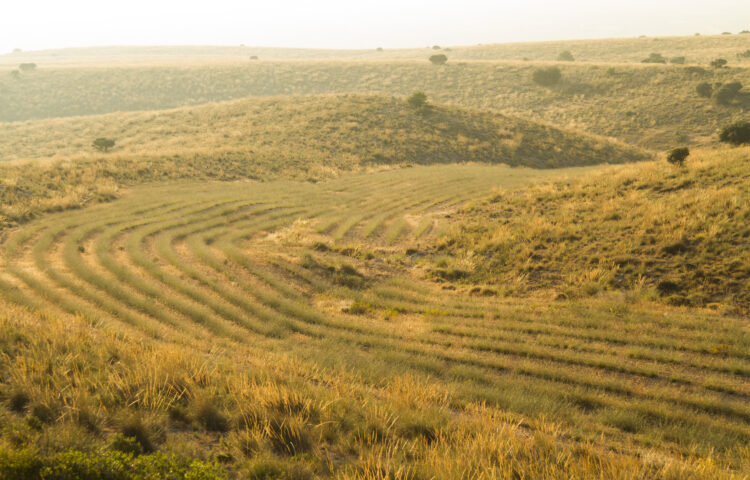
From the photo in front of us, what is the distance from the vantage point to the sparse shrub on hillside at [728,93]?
48.1 meters

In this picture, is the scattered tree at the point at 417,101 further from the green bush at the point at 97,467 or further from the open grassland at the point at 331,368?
the green bush at the point at 97,467

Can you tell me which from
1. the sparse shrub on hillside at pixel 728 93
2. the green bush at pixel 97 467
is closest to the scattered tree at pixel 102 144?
the green bush at pixel 97 467

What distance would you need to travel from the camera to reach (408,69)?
7931 centimetres

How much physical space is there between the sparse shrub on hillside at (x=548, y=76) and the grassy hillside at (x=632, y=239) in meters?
49.3

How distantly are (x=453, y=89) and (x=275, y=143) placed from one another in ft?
128

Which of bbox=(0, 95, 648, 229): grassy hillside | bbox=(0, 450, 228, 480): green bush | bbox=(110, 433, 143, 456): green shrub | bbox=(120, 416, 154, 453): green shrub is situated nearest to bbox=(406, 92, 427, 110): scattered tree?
bbox=(0, 95, 648, 229): grassy hillside

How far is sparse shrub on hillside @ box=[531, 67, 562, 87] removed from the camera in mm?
64562

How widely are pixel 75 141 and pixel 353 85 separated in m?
45.5

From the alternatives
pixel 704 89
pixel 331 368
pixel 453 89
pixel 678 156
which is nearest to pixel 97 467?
pixel 331 368

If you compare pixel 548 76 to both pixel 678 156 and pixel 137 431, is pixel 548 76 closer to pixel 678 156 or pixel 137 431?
pixel 678 156

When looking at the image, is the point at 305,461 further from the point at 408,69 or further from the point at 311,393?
the point at 408,69

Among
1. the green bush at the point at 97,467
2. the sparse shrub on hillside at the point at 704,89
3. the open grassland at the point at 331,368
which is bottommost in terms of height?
the open grassland at the point at 331,368

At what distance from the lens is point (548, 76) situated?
64875 mm

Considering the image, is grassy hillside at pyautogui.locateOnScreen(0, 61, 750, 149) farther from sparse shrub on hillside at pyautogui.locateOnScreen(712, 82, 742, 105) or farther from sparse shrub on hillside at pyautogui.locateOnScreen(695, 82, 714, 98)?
sparse shrub on hillside at pyautogui.locateOnScreen(712, 82, 742, 105)
